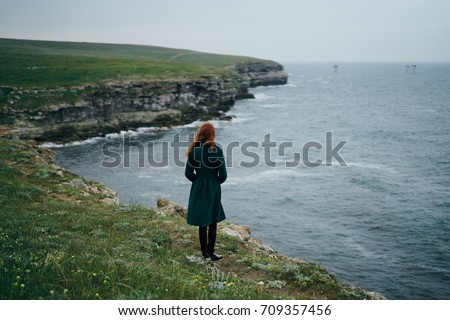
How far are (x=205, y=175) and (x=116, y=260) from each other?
9.08 feet

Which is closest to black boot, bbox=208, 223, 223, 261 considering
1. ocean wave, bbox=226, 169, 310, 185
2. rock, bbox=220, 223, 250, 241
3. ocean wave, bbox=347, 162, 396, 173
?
rock, bbox=220, 223, 250, 241

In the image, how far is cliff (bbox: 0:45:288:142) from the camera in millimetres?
53000

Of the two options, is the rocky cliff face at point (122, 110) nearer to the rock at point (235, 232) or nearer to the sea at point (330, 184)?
the sea at point (330, 184)

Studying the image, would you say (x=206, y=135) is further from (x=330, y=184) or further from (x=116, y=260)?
(x=330, y=184)

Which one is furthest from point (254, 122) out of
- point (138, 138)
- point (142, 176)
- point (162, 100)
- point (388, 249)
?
point (388, 249)

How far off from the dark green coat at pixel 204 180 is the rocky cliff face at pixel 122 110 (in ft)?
144

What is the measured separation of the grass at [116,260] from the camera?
6289 mm

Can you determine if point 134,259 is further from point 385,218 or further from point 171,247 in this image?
point 385,218

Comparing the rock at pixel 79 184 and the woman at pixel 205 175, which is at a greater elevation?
the woman at pixel 205 175

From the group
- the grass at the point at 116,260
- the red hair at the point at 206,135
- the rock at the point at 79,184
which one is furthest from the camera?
the rock at the point at 79,184

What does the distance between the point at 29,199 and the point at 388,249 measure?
2046cm

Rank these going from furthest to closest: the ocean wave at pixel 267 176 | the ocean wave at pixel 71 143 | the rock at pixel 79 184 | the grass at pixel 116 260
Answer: the ocean wave at pixel 71 143
the ocean wave at pixel 267 176
the rock at pixel 79 184
the grass at pixel 116 260

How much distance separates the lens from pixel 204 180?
8.86 meters

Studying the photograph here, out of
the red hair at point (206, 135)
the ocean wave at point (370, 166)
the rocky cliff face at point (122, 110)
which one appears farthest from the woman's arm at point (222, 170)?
the rocky cliff face at point (122, 110)
